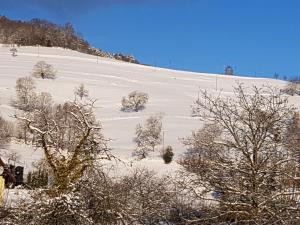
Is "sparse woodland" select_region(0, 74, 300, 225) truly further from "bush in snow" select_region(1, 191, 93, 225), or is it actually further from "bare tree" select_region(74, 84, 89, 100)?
"bare tree" select_region(74, 84, 89, 100)

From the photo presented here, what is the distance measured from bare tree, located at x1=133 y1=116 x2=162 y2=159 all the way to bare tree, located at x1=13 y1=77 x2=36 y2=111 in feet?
64.1

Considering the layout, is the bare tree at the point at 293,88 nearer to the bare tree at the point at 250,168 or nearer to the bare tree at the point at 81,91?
the bare tree at the point at 81,91

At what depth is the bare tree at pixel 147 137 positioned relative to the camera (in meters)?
80.5

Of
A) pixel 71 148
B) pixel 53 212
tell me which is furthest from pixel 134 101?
pixel 53 212

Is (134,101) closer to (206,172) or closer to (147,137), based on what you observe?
(147,137)

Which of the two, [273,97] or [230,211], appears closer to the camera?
[230,211]

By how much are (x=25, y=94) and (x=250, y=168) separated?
90250mm

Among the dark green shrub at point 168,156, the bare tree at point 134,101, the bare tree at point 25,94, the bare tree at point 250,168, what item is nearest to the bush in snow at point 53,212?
the bare tree at point 250,168

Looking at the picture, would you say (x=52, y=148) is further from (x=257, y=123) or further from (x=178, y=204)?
(x=178, y=204)

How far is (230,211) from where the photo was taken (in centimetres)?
1071

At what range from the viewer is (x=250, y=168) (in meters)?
11.2

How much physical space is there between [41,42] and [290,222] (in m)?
159

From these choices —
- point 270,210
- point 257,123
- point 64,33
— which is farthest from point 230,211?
point 64,33

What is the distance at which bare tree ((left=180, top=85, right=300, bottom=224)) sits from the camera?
10.7 metres
